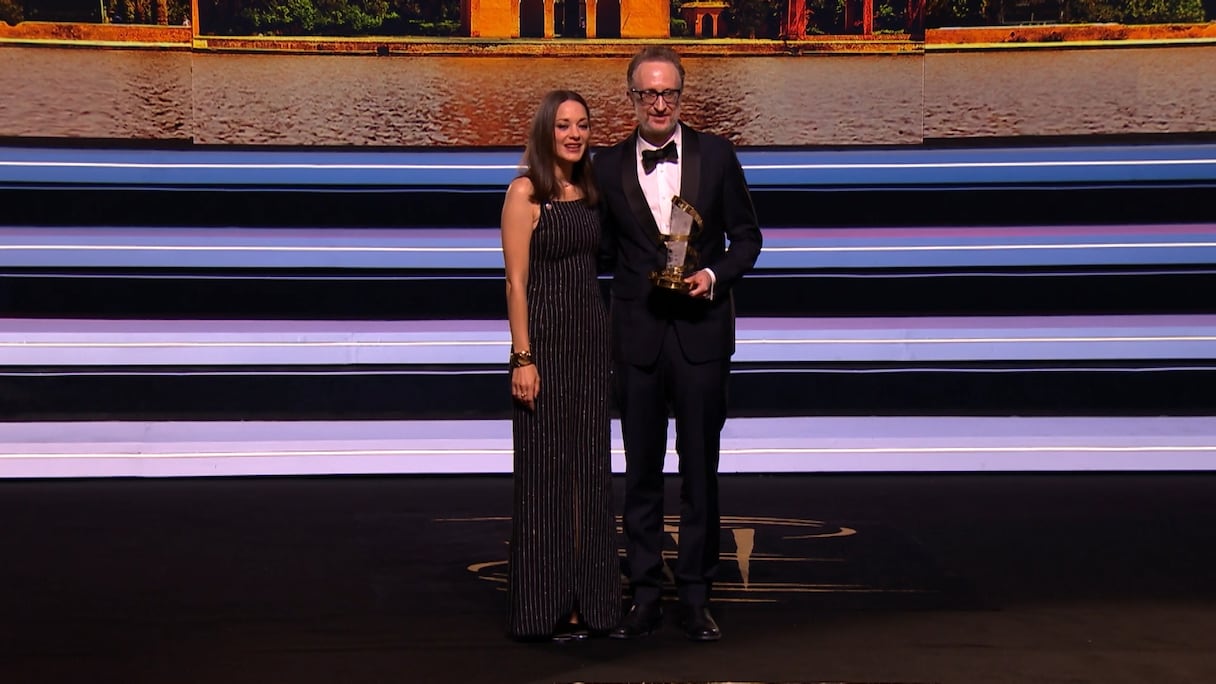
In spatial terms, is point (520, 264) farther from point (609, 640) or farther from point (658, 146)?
point (609, 640)

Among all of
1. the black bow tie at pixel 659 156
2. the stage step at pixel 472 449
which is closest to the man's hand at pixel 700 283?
the black bow tie at pixel 659 156

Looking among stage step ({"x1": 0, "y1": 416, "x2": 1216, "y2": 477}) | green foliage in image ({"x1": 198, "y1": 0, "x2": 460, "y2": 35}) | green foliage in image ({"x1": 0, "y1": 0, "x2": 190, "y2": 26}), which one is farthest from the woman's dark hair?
green foliage in image ({"x1": 0, "y1": 0, "x2": 190, "y2": 26})

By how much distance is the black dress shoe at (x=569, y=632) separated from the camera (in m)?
2.89

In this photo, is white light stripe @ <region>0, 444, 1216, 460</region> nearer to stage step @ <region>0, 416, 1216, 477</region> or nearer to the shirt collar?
stage step @ <region>0, 416, 1216, 477</region>

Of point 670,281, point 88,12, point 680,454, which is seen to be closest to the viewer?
point 670,281

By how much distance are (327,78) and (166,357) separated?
6.27 feet

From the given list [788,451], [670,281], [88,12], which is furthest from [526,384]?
[88,12]

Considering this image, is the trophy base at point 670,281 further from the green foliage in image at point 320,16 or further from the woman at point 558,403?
the green foliage in image at point 320,16

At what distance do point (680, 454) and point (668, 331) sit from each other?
0.84 ft

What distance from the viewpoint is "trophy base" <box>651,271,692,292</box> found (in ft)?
9.01

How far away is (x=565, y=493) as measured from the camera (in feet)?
9.61

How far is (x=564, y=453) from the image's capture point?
2926mm

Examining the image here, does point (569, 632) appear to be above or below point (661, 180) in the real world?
below

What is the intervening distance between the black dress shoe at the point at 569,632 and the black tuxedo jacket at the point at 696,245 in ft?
1.74
